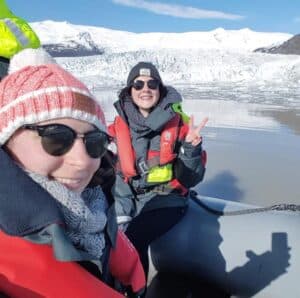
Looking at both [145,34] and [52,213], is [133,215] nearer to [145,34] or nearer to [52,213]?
[52,213]

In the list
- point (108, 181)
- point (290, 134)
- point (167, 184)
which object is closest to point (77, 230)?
point (108, 181)

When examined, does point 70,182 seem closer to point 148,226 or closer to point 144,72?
point 148,226

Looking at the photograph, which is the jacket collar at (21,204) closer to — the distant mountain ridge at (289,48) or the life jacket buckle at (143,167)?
the life jacket buckle at (143,167)

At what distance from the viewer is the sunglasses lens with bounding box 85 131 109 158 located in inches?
38.2

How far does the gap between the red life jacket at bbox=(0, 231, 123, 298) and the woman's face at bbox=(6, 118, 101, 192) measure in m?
0.15

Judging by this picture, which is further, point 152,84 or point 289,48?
point 289,48

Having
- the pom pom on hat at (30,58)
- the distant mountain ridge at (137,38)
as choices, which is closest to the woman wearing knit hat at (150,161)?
the pom pom on hat at (30,58)

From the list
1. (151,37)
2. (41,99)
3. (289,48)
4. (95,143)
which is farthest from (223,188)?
(151,37)

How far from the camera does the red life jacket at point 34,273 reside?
0.83 meters

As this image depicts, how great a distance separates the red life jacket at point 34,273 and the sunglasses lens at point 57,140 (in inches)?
7.6

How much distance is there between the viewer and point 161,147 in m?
2.57

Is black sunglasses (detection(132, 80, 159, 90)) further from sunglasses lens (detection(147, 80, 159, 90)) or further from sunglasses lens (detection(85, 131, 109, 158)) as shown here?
sunglasses lens (detection(85, 131, 109, 158))

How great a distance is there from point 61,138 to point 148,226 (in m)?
1.67

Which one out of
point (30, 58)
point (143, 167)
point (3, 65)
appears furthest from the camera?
point (143, 167)
